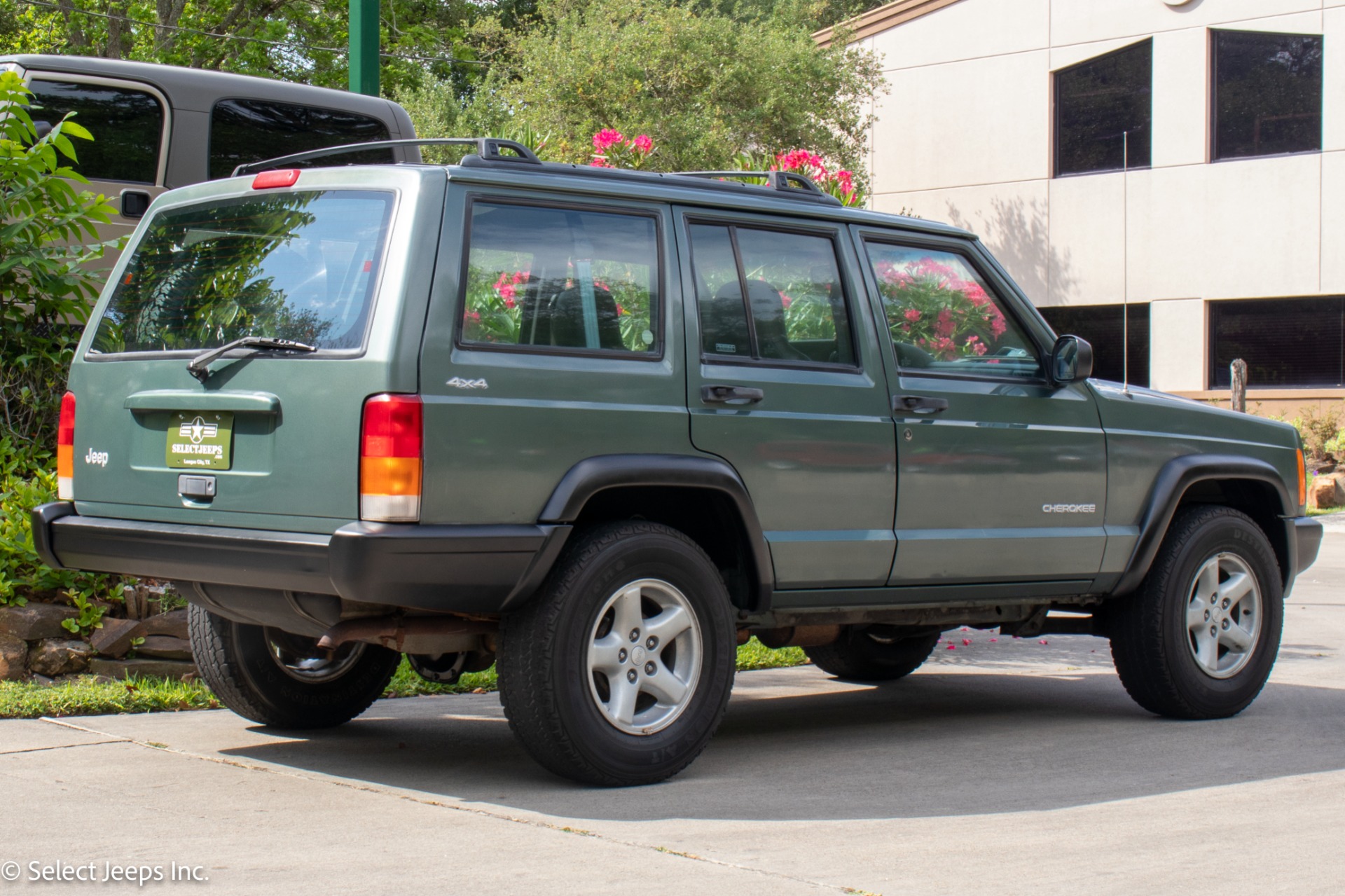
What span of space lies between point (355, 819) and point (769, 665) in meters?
4.09

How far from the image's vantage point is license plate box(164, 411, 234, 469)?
195 inches

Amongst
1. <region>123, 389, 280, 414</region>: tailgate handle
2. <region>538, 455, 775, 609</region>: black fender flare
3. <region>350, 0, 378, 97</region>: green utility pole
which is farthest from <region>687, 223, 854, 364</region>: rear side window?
<region>350, 0, 378, 97</region>: green utility pole

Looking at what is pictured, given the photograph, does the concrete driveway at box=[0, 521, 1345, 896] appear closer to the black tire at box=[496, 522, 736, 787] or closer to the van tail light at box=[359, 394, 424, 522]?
the black tire at box=[496, 522, 736, 787]

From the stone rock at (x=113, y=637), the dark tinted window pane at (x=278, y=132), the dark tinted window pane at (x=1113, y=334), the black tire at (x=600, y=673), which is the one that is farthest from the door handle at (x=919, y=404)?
the dark tinted window pane at (x=1113, y=334)

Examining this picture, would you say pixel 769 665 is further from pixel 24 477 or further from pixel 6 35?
pixel 6 35

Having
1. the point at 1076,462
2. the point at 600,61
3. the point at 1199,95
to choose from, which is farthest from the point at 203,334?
Answer: the point at 1199,95

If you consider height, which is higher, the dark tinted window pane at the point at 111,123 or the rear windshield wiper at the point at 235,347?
the dark tinted window pane at the point at 111,123

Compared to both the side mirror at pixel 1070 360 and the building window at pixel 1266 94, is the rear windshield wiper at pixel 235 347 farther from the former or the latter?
the building window at pixel 1266 94

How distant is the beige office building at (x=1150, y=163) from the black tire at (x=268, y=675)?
763 inches

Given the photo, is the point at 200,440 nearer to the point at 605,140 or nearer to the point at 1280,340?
the point at 605,140

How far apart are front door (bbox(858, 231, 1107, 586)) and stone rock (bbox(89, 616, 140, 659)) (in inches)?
132

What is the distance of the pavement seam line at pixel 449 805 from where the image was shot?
4.14 meters

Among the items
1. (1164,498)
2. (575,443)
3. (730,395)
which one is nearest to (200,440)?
(575,443)

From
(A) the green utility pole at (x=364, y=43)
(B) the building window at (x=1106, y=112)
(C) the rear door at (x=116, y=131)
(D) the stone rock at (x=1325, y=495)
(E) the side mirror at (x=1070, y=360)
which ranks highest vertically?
(B) the building window at (x=1106, y=112)
